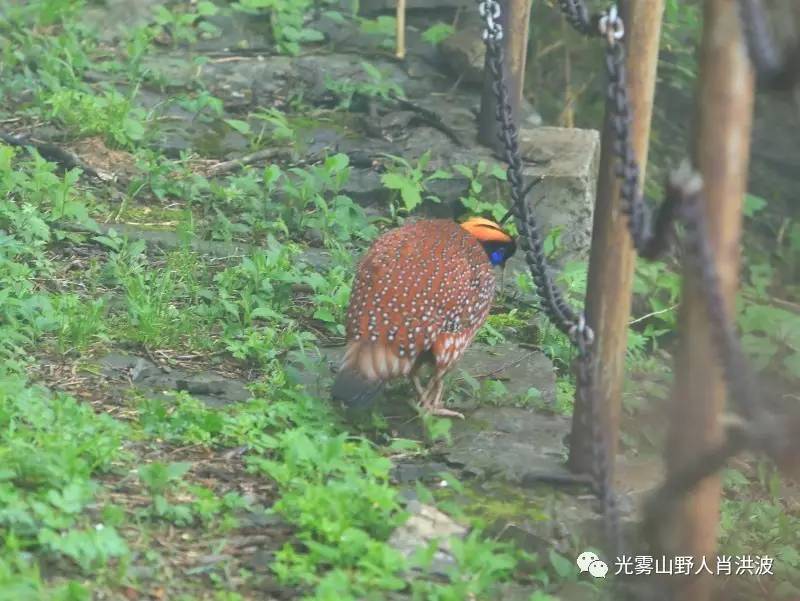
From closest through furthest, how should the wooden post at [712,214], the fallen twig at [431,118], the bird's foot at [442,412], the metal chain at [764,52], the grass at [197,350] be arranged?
the metal chain at [764,52]
the wooden post at [712,214]
the grass at [197,350]
the bird's foot at [442,412]
the fallen twig at [431,118]

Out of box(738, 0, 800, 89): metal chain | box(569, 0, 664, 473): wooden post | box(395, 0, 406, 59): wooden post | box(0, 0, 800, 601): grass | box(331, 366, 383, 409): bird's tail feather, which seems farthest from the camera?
box(395, 0, 406, 59): wooden post

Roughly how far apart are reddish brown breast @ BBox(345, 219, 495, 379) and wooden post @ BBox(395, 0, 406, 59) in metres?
3.59

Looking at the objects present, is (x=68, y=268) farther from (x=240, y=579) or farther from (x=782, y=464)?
(x=782, y=464)

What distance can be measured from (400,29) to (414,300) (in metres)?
4.14

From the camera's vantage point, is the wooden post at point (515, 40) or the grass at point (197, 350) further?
the wooden post at point (515, 40)

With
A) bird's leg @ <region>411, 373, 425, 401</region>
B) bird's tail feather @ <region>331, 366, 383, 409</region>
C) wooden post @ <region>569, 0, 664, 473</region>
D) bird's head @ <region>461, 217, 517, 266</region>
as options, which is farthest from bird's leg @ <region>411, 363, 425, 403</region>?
wooden post @ <region>569, 0, 664, 473</region>

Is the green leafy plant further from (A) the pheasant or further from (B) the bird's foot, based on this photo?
(B) the bird's foot

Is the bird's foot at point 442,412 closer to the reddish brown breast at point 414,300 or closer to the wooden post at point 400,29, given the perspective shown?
the reddish brown breast at point 414,300

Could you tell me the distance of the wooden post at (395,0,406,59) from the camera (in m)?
8.67

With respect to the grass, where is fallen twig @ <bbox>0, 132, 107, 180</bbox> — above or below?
above

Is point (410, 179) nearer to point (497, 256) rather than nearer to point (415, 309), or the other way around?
point (497, 256)

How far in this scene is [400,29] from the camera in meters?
8.79

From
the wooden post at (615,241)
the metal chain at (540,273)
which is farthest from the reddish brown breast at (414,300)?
the wooden post at (615,241)

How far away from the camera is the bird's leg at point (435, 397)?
Result: 5.19 m
